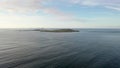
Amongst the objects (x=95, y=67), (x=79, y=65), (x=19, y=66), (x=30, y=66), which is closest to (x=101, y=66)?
(x=95, y=67)

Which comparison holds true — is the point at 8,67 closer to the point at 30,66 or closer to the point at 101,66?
the point at 30,66

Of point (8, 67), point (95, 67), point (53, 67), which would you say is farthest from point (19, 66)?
point (95, 67)

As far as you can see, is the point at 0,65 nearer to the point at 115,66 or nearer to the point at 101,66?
the point at 101,66

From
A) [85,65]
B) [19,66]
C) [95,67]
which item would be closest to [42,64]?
[19,66]

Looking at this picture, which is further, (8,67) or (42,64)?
(42,64)

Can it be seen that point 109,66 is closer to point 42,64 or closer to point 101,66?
point 101,66

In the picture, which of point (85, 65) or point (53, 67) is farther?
point (85, 65)
